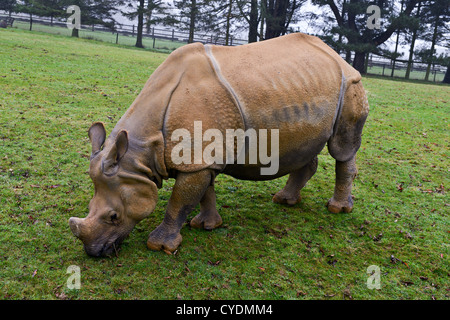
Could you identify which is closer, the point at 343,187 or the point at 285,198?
the point at 343,187

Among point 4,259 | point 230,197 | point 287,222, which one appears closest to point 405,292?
point 287,222

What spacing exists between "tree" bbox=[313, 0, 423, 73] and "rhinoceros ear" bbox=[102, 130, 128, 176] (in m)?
23.4

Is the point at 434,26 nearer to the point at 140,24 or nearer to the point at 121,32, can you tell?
the point at 140,24

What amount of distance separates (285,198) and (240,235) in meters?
1.09

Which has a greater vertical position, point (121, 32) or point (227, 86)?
point (121, 32)

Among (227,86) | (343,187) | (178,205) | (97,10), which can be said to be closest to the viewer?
(227,86)

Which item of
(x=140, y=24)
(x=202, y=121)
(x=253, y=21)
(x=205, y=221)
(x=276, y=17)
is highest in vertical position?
(x=276, y=17)

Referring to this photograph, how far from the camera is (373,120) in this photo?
10586 millimetres

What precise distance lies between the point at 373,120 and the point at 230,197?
6.61m

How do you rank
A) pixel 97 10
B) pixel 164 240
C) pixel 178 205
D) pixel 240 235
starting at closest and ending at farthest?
1. pixel 178 205
2. pixel 164 240
3. pixel 240 235
4. pixel 97 10

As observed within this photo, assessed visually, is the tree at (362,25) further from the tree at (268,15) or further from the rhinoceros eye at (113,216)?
the rhinoceros eye at (113,216)

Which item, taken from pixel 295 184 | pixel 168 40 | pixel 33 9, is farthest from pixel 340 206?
pixel 168 40

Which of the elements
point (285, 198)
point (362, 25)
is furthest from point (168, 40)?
point (285, 198)

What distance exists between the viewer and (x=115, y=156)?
10.9 feet
